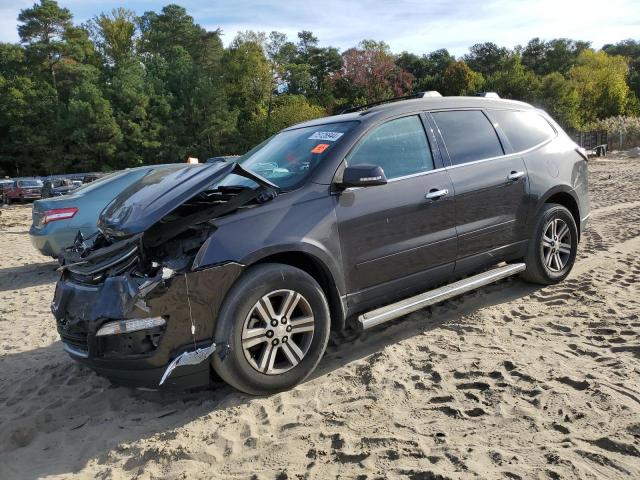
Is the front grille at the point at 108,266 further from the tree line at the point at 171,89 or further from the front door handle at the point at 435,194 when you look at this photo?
the tree line at the point at 171,89

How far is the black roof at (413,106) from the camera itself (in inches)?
162

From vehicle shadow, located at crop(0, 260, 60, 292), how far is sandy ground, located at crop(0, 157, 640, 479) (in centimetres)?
291

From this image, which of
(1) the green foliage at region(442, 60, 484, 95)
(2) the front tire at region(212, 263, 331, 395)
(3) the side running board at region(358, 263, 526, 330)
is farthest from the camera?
(1) the green foliage at region(442, 60, 484, 95)

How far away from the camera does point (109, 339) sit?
10.3 feet

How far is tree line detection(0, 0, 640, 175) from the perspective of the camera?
47.6 m

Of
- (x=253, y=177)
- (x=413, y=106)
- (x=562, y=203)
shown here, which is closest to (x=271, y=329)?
(x=253, y=177)

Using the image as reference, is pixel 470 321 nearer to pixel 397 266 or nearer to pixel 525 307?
pixel 525 307

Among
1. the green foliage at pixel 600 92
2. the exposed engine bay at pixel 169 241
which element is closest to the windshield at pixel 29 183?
the exposed engine bay at pixel 169 241

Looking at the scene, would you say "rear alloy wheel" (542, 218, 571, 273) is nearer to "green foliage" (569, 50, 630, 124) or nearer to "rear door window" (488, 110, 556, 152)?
"rear door window" (488, 110, 556, 152)

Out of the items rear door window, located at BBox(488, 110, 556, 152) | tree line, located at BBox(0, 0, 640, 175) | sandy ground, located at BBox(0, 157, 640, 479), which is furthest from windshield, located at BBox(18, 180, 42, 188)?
rear door window, located at BBox(488, 110, 556, 152)

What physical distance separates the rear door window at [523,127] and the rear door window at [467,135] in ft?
0.62

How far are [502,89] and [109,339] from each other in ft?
198

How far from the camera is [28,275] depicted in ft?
26.3

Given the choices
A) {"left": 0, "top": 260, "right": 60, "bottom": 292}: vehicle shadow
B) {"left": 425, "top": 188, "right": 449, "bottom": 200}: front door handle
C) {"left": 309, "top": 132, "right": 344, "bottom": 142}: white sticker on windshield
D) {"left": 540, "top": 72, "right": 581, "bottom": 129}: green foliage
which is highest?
{"left": 540, "top": 72, "right": 581, "bottom": 129}: green foliage
